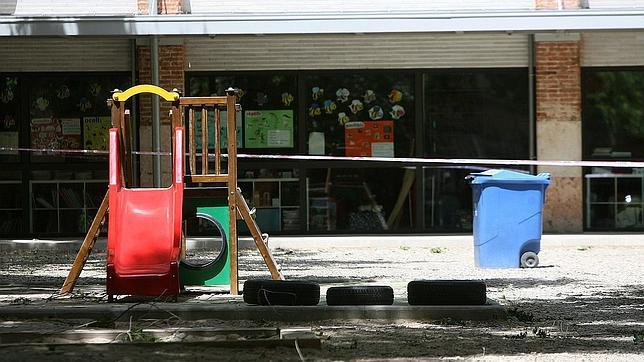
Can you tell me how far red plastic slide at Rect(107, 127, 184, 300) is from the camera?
9.78 metres

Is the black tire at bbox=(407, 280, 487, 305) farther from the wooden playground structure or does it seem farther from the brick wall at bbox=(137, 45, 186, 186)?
the brick wall at bbox=(137, 45, 186, 186)

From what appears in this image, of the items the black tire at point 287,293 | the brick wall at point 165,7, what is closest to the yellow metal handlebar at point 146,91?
the black tire at point 287,293

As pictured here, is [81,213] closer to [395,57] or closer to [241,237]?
[241,237]

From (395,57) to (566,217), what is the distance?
12.5 ft

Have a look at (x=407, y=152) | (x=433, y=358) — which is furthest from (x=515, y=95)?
(x=433, y=358)

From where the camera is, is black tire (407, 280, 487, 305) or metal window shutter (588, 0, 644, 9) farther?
metal window shutter (588, 0, 644, 9)

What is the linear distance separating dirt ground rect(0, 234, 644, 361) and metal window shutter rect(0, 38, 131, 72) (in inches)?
131

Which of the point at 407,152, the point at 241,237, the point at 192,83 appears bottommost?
the point at 241,237

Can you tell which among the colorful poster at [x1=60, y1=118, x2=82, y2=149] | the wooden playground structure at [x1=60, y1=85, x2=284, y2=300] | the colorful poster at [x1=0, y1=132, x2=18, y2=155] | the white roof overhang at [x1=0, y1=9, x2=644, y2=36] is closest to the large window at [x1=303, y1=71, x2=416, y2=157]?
the white roof overhang at [x1=0, y1=9, x2=644, y2=36]

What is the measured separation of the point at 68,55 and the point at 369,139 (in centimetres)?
520

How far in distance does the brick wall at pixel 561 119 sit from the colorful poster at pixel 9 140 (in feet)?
28.3

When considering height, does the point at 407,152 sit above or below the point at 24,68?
below

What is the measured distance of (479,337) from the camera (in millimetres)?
8312

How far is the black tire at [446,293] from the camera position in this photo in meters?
9.35
